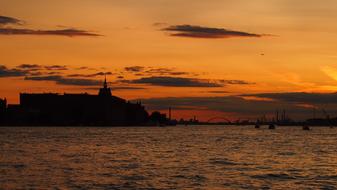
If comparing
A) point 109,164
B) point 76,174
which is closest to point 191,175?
point 76,174

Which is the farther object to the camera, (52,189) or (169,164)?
(169,164)

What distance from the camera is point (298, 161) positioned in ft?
211

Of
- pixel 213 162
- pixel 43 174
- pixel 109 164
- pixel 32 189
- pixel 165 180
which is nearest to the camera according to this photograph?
pixel 32 189

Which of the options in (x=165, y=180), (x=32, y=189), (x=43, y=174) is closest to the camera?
(x=32, y=189)

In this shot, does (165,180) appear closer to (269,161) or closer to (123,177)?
(123,177)

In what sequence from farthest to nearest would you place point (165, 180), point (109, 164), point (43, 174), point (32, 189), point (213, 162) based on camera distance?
point (213, 162) < point (109, 164) < point (43, 174) < point (165, 180) < point (32, 189)

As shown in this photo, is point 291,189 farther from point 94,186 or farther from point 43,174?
point 43,174

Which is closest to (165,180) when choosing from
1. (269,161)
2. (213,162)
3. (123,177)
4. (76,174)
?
(123,177)

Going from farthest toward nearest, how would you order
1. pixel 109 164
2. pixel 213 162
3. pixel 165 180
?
pixel 213 162, pixel 109 164, pixel 165 180

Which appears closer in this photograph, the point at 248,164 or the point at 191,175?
the point at 191,175

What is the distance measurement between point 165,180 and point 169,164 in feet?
47.2

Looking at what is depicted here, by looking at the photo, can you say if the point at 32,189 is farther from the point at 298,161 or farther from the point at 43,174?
the point at 298,161

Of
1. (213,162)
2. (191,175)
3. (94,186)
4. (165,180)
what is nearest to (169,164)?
(213,162)

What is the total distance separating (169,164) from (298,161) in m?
14.1
